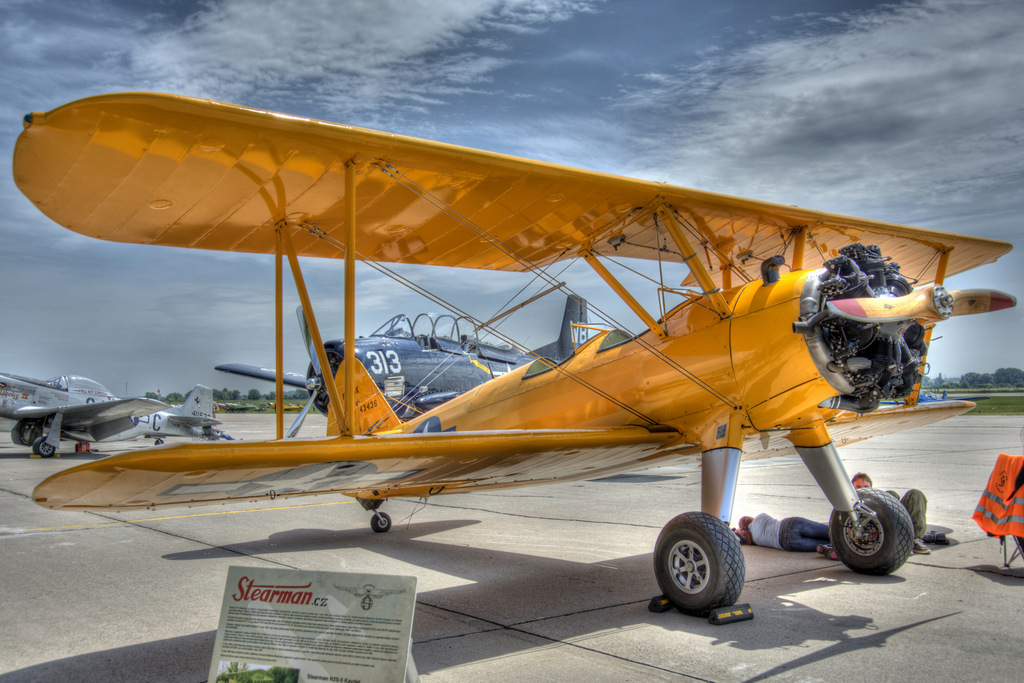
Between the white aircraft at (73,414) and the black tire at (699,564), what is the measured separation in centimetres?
2044

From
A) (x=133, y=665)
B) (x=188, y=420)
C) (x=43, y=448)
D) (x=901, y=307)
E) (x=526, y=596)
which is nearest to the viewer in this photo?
(x=133, y=665)

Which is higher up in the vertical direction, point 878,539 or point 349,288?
point 349,288

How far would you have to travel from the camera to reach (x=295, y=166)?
4324 mm

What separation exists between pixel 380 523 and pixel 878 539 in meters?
5.02

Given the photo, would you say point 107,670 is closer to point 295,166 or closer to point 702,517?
point 295,166

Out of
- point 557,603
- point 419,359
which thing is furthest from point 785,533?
point 419,359

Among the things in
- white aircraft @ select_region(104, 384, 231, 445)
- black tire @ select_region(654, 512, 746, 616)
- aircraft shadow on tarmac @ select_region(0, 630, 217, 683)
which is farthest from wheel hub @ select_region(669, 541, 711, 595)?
white aircraft @ select_region(104, 384, 231, 445)

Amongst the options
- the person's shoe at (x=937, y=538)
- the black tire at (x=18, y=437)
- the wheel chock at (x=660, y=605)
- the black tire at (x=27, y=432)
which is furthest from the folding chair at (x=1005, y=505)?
the black tire at (x=18, y=437)

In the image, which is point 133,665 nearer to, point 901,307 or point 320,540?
point 320,540

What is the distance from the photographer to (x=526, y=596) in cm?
499

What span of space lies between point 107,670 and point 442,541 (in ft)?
12.8

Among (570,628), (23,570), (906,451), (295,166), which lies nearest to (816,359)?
(570,628)

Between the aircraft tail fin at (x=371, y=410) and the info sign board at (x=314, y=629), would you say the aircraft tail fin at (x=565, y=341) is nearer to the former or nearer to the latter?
the aircraft tail fin at (x=371, y=410)

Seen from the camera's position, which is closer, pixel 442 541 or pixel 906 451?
pixel 442 541
